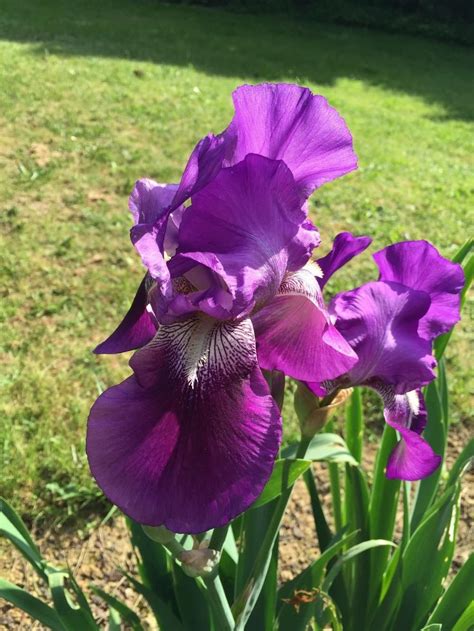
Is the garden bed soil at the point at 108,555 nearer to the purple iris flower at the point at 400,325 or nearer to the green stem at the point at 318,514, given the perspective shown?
the green stem at the point at 318,514

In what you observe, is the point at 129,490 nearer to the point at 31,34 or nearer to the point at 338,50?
the point at 31,34

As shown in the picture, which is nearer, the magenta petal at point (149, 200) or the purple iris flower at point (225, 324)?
the purple iris flower at point (225, 324)

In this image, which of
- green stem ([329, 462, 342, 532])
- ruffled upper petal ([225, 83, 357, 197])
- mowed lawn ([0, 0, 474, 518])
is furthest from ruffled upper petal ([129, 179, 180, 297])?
green stem ([329, 462, 342, 532])

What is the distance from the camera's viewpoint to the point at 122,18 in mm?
10242

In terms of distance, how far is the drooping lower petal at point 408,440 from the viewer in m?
0.88

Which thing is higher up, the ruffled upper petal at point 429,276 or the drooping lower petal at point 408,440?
the ruffled upper petal at point 429,276

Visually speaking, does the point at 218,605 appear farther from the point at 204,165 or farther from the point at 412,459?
the point at 204,165

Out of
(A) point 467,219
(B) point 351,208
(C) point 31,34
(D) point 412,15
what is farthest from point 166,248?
(D) point 412,15

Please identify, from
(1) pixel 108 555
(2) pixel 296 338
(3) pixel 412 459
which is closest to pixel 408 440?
(3) pixel 412 459

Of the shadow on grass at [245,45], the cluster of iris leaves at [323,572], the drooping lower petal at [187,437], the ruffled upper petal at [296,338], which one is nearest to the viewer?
the drooping lower petal at [187,437]

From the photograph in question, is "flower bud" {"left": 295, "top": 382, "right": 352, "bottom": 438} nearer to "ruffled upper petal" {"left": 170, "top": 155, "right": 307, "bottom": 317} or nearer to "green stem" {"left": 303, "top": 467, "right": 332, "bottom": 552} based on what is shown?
"ruffled upper petal" {"left": 170, "top": 155, "right": 307, "bottom": 317}

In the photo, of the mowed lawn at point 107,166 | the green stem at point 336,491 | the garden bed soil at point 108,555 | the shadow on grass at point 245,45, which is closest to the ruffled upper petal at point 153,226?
the mowed lawn at point 107,166

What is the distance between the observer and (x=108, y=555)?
1.99 m

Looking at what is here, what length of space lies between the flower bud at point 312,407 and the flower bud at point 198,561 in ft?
0.71
